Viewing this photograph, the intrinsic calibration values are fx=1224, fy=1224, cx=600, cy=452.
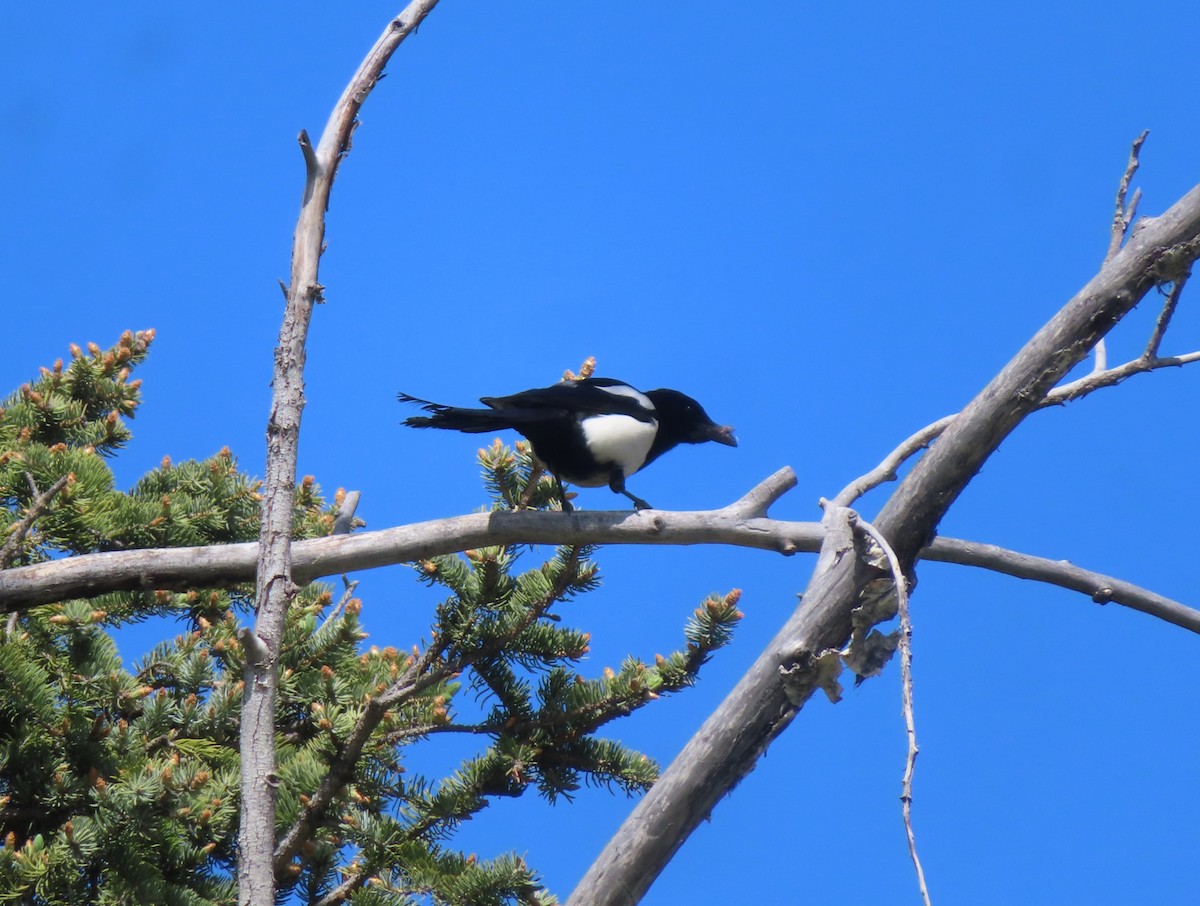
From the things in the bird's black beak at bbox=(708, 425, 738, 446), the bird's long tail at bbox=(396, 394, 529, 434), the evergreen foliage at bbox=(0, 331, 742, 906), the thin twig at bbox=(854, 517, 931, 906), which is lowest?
the thin twig at bbox=(854, 517, 931, 906)

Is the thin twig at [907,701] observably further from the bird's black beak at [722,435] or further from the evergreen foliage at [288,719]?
the bird's black beak at [722,435]

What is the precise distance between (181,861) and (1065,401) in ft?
11.1

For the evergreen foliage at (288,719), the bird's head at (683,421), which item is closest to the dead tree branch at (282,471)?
the evergreen foliage at (288,719)

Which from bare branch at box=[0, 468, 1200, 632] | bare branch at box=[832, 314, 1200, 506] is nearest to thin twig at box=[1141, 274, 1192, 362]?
bare branch at box=[832, 314, 1200, 506]

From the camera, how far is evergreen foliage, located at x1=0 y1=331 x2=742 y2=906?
405 centimetres

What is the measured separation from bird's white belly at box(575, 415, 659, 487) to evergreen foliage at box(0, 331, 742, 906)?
0.29 m

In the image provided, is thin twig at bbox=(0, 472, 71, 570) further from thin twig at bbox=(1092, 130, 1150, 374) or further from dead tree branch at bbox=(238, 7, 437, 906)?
thin twig at bbox=(1092, 130, 1150, 374)

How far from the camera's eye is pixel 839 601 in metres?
2.93

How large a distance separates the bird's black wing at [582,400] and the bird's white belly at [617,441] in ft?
0.15

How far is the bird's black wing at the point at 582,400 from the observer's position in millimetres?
5137

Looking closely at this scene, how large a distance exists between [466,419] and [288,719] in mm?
1383

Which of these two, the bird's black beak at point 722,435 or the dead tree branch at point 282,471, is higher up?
the bird's black beak at point 722,435

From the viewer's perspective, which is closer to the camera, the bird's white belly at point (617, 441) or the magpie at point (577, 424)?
the magpie at point (577, 424)

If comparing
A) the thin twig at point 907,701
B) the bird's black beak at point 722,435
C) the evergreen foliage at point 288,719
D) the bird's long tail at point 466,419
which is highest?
the bird's black beak at point 722,435
